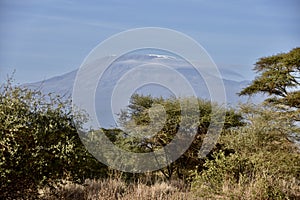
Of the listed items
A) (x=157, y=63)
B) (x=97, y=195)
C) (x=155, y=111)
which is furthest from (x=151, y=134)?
(x=97, y=195)

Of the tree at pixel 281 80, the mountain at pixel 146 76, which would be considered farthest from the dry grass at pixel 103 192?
the tree at pixel 281 80

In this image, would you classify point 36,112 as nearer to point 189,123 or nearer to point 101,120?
point 101,120

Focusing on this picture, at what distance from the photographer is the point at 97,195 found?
798cm

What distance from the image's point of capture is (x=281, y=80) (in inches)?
621

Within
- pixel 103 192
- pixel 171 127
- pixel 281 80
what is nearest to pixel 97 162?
pixel 103 192

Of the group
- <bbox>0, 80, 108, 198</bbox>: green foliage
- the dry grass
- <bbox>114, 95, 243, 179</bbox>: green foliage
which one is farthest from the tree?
<bbox>0, 80, 108, 198</bbox>: green foliage

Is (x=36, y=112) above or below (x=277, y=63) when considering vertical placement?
below

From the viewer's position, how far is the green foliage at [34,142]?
683 cm

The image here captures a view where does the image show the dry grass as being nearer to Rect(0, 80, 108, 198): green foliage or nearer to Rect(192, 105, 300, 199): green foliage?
Rect(0, 80, 108, 198): green foliage

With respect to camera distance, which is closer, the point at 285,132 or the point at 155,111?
the point at 285,132

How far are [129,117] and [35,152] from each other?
6762 mm

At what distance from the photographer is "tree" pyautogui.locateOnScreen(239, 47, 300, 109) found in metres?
15.5

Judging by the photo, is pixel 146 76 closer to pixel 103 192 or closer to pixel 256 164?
pixel 256 164

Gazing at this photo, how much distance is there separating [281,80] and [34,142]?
10848 millimetres
